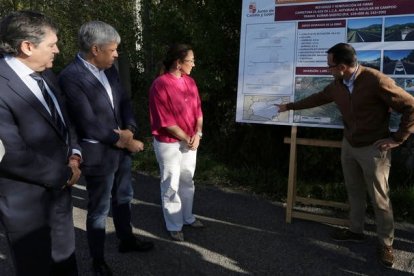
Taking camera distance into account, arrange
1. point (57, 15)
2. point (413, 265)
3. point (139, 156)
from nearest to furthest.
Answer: point (413, 265) < point (139, 156) < point (57, 15)

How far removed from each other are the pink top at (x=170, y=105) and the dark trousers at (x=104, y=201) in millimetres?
505

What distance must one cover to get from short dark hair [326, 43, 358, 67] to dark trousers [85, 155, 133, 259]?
6.35 ft

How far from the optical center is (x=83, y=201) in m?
5.04

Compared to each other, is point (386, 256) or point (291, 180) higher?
point (291, 180)

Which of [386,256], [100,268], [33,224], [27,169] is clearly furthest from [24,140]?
[386,256]

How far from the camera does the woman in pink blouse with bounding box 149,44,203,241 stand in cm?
363

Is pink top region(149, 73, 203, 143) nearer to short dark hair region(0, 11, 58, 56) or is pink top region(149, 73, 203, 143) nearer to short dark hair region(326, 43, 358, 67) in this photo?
short dark hair region(326, 43, 358, 67)

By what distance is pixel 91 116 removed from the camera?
2.84m

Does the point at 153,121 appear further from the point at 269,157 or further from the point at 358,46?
the point at 269,157

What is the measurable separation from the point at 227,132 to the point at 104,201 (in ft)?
10.5

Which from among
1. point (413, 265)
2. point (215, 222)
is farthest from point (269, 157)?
point (413, 265)

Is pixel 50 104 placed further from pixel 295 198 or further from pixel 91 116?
pixel 295 198

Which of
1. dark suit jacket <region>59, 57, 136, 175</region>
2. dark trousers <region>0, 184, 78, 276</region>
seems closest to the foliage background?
dark suit jacket <region>59, 57, 136, 175</region>

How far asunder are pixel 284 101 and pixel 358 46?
867mm
